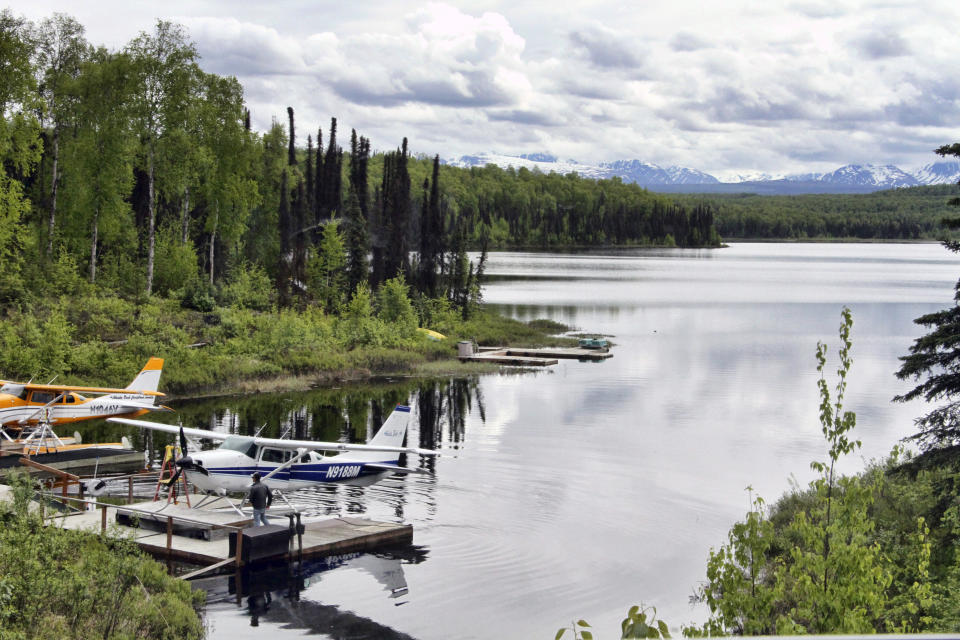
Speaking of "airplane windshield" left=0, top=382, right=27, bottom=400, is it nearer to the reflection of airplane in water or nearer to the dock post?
the dock post

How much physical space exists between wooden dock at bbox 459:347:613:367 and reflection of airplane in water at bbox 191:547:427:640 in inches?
1135

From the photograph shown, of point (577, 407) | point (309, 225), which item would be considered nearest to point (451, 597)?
point (577, 407)

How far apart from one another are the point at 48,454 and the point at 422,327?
32.1 m

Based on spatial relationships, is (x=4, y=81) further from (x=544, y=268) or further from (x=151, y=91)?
(x=544, y=268)

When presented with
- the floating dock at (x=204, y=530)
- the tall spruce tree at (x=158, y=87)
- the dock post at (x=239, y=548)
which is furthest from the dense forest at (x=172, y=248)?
the dock post at (x=239, y=548)

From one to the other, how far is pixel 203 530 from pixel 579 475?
1104 centimetres

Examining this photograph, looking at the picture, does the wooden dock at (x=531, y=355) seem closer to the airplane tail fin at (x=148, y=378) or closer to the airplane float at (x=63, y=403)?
the airplane tail fin at (x=148, y=378)

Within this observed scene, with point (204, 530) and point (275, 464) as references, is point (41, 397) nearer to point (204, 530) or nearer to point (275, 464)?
point (275, 464)

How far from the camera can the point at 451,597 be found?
1639 centimetres

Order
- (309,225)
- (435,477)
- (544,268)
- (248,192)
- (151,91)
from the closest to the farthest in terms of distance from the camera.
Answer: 1. (435,477)
2. (151,91)
3. (248,192)
4. (309,225)
5. (544,268)

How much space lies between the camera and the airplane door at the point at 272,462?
19.1 meters

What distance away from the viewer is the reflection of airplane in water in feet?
48.7

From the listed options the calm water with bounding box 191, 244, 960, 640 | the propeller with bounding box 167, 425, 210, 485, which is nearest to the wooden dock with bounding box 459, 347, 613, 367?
the calm water with bounding box 191, 244, 960, 640

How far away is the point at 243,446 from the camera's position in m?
19.0
